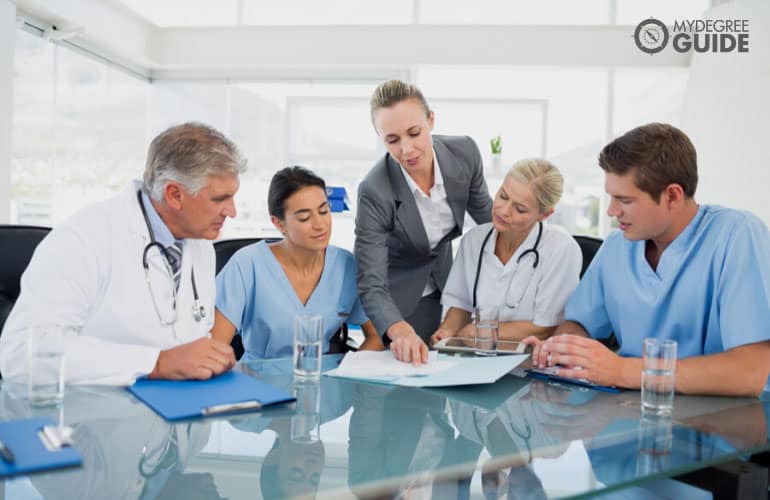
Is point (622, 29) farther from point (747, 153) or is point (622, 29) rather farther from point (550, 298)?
point (550, 298)

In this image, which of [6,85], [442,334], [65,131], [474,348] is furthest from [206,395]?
[65,131]

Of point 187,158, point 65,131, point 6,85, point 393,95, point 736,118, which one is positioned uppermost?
point 736,118

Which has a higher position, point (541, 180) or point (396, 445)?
point (541, 180)

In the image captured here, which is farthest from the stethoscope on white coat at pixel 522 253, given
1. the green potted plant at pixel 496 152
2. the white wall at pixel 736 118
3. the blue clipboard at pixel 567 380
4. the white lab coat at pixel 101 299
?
the green potted plant at pixel 496 152

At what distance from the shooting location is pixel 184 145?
1614 mm

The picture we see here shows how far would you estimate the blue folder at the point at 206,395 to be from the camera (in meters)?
1.16

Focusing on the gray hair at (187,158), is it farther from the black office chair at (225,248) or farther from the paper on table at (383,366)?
the black office chair at (225,248)

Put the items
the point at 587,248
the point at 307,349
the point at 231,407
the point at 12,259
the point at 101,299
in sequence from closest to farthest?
the point at 231,407, the point at 307,349, the point at 101,299, the point at 12,259, the point at 587,248

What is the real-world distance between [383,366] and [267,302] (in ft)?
2.00

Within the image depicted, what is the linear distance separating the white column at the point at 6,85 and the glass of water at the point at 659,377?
15.4 feet

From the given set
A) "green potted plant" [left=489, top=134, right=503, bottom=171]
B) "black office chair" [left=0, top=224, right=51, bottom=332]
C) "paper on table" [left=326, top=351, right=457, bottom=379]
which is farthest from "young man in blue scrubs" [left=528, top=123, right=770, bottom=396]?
"green potted plant" [left=489, top=134, right=503, bottom=171]

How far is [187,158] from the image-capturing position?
1611mm

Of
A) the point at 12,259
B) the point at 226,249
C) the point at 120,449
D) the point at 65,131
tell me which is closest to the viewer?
the point at 120,449

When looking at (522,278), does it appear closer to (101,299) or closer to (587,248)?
(587,248)
